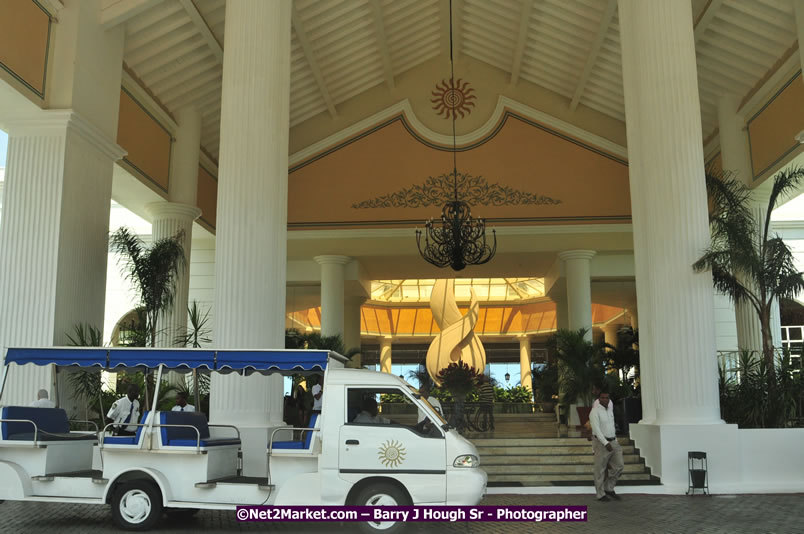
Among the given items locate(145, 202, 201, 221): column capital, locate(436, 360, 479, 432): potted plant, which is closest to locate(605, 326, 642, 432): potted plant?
locate(436, 360, 479, 432): potted plant

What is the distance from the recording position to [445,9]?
16.4 meters

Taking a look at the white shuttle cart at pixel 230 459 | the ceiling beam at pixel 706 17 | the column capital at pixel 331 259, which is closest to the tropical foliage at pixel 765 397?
the white shuttle cart at pixel 230 459

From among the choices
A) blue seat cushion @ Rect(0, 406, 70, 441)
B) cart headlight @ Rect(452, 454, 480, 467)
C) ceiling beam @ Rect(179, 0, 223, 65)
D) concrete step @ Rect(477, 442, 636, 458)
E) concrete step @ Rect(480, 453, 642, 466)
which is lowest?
concrete step @ Rect(480, 453, 642, 466)

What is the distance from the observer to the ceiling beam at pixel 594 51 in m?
14.0

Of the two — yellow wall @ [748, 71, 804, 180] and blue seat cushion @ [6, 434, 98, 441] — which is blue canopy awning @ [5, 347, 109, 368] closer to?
blue seat cushion @ [6, 434, 98, 441]

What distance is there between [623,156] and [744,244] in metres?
8.56

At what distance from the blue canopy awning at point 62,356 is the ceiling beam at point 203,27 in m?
7.07

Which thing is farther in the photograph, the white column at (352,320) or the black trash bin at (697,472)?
the white column at (352,320)

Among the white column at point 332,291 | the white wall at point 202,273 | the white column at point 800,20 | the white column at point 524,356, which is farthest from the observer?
the white column at point 524,356

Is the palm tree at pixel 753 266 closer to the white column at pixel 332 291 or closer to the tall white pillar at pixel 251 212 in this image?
the tall white pillar at pixel 251 212

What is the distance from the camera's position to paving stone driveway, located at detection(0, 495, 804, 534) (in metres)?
6.59

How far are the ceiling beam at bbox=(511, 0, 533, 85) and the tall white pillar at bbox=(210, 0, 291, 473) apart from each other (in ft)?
21.5

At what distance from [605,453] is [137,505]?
16.6 ft

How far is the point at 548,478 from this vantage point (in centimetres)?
1003
